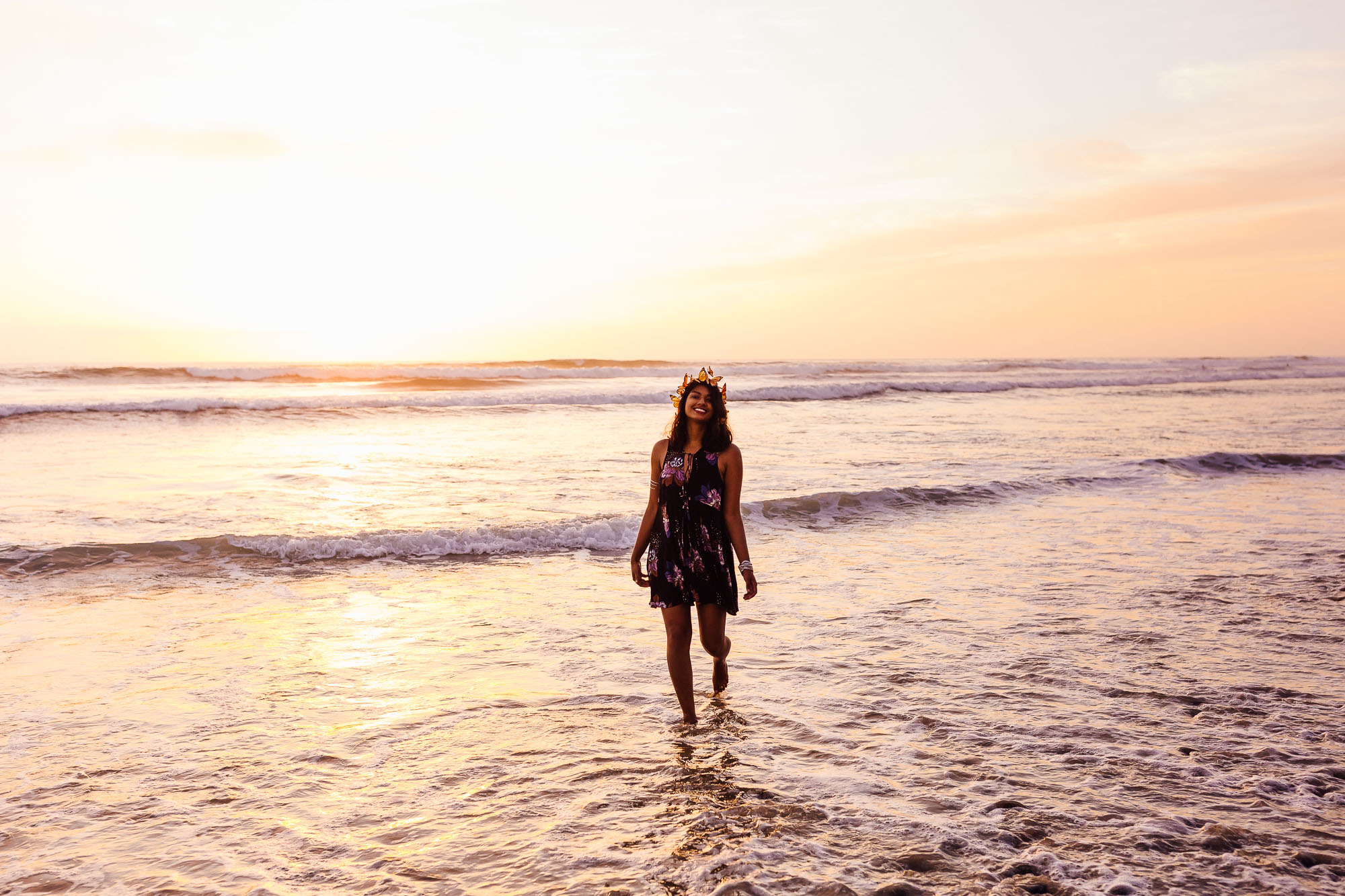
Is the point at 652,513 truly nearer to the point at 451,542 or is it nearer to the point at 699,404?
the point at 699,404

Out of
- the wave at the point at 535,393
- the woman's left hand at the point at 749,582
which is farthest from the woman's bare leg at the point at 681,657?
the wave at the point at 535,393

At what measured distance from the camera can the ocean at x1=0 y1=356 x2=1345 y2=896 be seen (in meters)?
3.69

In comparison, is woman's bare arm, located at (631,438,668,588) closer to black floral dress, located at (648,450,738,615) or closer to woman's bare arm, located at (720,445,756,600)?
black floral dress, located at (648,450,738,615)

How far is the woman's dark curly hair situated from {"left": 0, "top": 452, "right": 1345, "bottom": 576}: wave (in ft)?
16.9

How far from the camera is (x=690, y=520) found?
5.11m

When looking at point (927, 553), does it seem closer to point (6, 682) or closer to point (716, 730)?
Result: point (716, 730)

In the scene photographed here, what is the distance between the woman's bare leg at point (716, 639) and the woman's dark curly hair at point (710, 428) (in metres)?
0.96

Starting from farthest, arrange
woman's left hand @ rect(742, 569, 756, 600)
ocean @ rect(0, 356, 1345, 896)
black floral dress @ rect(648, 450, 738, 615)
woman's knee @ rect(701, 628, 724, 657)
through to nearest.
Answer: woman's knee @ rect(701, 628, 724, 657)
black floral dress @ rect(648, 450, 738, 615)
woman's left hand @ rect(742, 569, 756, 600)
ocean @ rect(0, 356, 1345, 896)

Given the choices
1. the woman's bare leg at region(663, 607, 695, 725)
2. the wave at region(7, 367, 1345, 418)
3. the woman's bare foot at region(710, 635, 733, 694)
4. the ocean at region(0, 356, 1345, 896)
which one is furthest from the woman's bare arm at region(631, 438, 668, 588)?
the wave at region(7, 367, 1345, 418)

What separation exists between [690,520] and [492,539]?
216 inches

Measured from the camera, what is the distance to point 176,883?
11.6ft

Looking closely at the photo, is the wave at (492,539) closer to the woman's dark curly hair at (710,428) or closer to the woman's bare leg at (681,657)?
the woman's bare leg at (681,657)

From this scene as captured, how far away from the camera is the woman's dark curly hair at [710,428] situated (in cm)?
504

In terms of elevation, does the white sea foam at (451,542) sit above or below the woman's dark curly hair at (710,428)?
below
